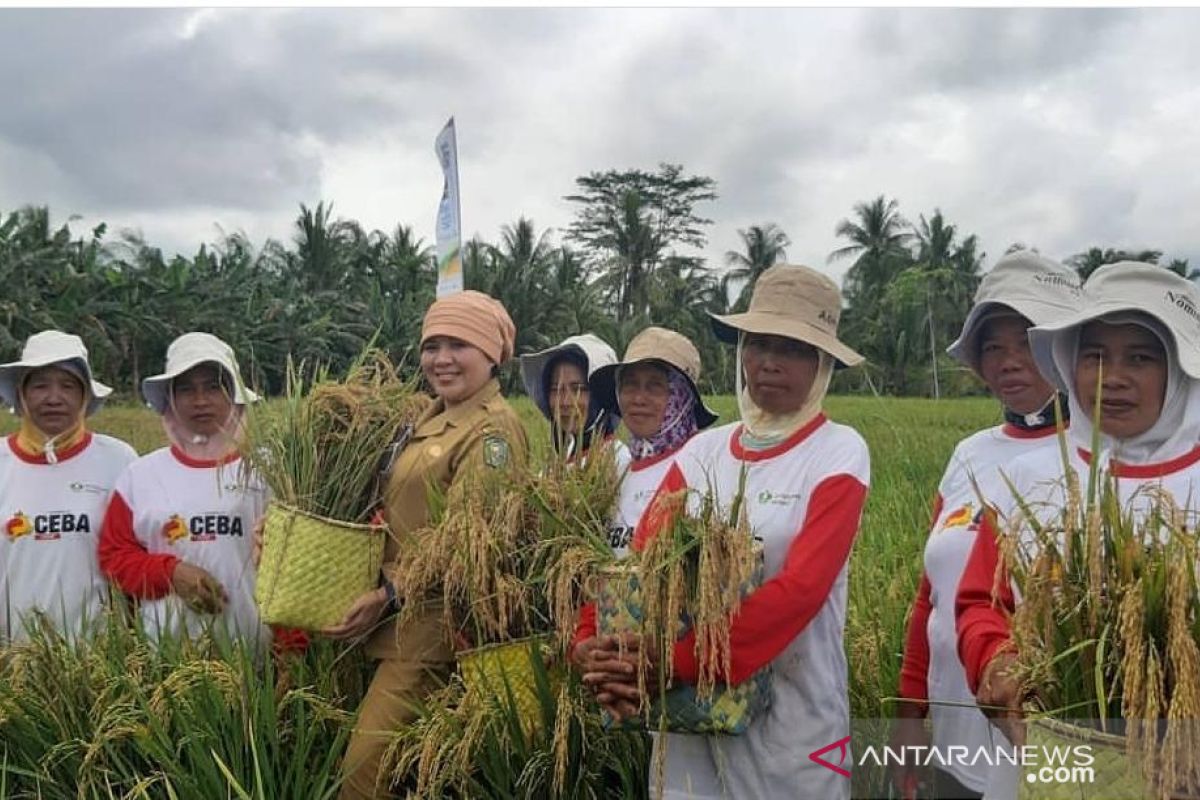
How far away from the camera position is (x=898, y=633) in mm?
3271

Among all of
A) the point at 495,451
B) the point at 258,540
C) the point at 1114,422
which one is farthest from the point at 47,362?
the point at 1114,422

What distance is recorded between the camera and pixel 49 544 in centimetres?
325

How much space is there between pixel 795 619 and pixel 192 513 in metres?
1.94

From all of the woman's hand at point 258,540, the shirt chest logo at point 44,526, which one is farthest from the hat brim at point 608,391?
the shirt chest logo at point 44,526

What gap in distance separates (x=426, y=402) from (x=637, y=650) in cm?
125

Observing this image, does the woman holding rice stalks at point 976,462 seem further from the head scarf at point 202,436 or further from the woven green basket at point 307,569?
the head scarf at point 202,436

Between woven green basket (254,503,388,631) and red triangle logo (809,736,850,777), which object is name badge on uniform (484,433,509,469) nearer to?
woven green basket (254,503,388,631)

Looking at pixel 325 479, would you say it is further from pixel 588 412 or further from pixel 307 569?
pixel 588 412

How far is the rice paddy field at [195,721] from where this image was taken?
2.55 metres

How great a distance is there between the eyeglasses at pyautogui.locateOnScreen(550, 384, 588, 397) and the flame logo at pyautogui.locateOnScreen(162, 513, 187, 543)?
4.44 ft

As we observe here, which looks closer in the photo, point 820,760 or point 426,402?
point 820,760

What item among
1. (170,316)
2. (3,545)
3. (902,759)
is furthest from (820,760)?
(170,316)

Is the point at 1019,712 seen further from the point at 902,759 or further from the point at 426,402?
the point at 426,402

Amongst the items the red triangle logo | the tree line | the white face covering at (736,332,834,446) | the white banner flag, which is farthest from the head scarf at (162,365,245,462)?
the tree line
